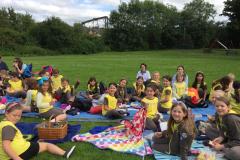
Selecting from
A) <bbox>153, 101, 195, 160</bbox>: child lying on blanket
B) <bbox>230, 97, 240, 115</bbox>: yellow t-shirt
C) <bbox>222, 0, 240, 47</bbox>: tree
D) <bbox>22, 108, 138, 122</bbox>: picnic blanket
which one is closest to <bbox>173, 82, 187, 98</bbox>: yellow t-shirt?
<bbox>22, 108, 138, 122</bbox>: picnic blanket

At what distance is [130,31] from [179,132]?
59.1 m

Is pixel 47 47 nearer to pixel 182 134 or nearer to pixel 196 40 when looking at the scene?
pixel 196 40

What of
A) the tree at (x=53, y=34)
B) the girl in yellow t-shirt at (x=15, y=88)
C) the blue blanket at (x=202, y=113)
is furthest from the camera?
the tree at (x=53, y=34)

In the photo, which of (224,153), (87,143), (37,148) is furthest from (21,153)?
(224,153)

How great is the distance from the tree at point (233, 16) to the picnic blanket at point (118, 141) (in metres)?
40.8

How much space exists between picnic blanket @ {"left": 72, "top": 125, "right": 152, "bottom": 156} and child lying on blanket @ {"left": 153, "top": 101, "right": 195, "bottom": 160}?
0.44 metres

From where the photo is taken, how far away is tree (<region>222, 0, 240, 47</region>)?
45031 millimetres

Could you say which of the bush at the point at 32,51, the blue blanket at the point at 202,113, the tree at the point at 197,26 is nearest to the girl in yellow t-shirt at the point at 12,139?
the blue blanket at the point at 202,113

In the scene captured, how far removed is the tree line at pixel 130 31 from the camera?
A: 5262 cm

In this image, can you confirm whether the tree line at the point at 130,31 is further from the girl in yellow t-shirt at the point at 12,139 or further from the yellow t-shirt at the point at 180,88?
the girl in yellow t-shirt at the point at 12,139

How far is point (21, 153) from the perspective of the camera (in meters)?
5.52

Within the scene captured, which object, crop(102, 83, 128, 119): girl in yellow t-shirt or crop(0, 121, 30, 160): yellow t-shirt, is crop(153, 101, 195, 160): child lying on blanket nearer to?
crop(0, 121, 30, 160): yellow t-shirt

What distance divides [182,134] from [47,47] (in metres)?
51.7

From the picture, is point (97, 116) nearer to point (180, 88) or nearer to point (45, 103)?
point (45, 103)
